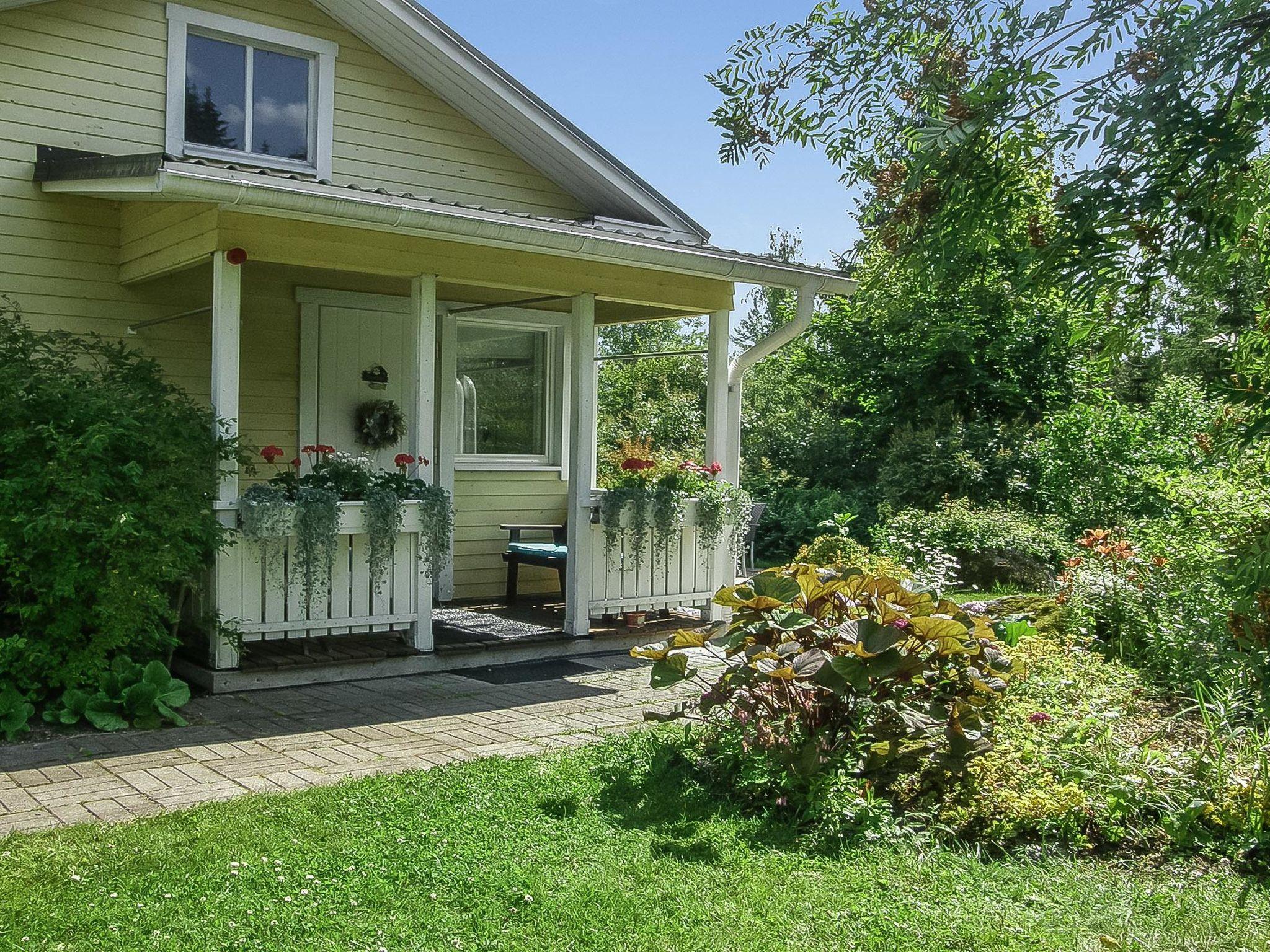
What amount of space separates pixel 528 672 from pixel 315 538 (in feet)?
5.80

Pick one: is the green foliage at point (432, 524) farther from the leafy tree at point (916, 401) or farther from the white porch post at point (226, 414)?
the leafy tree at point (916, 401)

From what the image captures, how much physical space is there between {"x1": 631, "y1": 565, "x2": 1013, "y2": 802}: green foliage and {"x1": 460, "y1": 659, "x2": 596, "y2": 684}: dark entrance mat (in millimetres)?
2458

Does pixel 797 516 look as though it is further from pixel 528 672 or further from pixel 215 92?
pixel 215 92

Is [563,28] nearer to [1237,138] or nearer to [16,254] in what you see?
[16,254]

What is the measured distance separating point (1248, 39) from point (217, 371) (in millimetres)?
5557

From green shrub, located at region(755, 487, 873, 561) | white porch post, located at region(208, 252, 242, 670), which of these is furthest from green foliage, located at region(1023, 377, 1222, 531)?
white porch post, located at region(208, 252, 242, 670)

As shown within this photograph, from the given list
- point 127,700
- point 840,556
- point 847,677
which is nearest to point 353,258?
point 127,700

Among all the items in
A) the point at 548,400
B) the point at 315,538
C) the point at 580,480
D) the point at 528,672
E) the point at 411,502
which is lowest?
the point at 528,672

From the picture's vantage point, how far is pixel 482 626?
863 cm

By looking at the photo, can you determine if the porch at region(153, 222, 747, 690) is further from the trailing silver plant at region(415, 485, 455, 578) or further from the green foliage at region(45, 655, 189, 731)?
the green foliage at region(45, 655, 189, 731)

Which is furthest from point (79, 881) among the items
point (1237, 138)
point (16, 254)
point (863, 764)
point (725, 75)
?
point (16, 254)

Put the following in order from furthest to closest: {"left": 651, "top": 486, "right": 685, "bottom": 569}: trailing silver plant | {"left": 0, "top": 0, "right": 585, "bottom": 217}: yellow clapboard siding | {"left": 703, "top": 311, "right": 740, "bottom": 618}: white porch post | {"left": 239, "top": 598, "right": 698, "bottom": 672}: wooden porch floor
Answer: {"left": 703, "top": 311, "right": 740, "bottom": 618}: white porch post, {"left": 651, "top": 486, "right": 685, "bottom": 569}: trailing silver plant, {"left": 0, "top": 0, "right": 585, "bottom": 217}: yellow clapboard siding, {"left": 239, "top": 598, "right": 698, "bottom": 672}: wooden porch floor

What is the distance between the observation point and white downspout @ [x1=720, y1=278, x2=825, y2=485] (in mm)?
8734

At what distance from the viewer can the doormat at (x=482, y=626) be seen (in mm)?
8188
